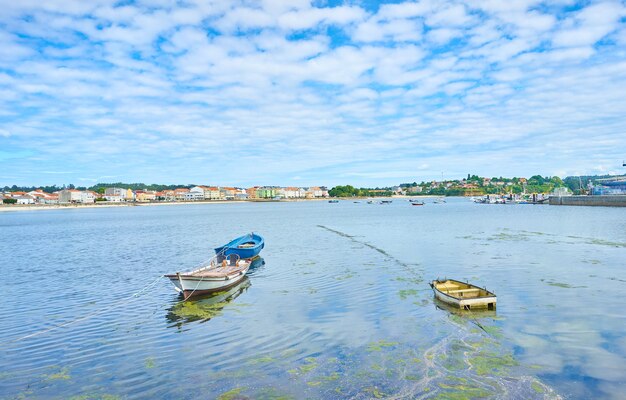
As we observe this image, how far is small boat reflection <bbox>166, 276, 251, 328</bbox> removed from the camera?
20.8m

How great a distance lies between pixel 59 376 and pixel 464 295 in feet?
58.8

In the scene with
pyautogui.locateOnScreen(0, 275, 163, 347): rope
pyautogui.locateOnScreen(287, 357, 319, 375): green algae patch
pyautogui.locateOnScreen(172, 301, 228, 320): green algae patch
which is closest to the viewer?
pyautogui.locateOnScreen(287, 357, 319, 375): green algae patch

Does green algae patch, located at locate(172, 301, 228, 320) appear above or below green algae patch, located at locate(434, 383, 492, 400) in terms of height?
above

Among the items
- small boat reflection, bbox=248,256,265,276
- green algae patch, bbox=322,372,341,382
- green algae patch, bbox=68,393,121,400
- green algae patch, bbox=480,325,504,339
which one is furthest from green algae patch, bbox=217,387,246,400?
small boat reflection, bbox=248,256,265,276

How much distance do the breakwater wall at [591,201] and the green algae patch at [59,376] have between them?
479 ft

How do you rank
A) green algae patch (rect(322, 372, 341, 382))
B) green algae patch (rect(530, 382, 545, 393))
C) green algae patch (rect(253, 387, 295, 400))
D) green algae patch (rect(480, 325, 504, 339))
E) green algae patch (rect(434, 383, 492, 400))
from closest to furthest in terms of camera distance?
1. green algae patch (rect(434, 383, 492, 400))
2. green algae patch (rect(253, 387, 295, 400))
3. green algae patch (rect(530, 382, 545, 393))
4. green algae patch (rect(322, 372, 341, 382))
5. green algae patch (rect(480, 325, 504, 339))

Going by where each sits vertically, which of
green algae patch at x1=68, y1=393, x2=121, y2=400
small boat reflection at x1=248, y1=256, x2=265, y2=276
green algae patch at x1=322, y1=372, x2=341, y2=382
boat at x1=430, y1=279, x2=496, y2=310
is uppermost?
boat at x1=430, y1=279, x2=496, y2=310

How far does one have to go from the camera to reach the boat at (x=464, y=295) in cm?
2050

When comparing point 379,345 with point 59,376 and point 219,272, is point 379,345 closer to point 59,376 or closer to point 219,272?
point 59,376

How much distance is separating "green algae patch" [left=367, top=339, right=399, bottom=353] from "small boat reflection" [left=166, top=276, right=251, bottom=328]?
8544mm

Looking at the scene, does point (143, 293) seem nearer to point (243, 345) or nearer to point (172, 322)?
point (172, 322)

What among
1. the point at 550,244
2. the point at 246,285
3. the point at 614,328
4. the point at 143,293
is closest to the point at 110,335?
the point at 143,293

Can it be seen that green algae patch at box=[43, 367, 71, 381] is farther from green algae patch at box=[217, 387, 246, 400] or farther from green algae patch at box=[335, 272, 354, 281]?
green algae patch at box=[335, 272, 354, 281]

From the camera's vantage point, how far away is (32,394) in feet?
42.4
